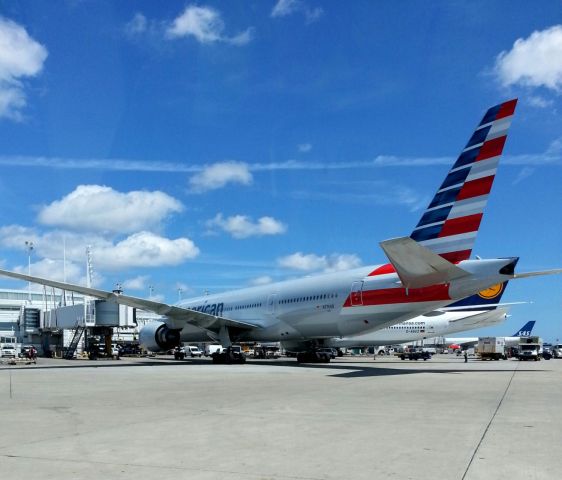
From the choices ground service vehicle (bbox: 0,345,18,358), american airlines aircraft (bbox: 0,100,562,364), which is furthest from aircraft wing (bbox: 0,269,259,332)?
ground service vehicle (bbox: 0,345,18,358)

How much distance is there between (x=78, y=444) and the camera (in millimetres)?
7992

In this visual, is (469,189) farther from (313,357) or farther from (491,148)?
(313,357)

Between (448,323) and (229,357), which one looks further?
(448,323)

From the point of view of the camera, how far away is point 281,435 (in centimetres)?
873

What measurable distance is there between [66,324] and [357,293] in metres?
45.5

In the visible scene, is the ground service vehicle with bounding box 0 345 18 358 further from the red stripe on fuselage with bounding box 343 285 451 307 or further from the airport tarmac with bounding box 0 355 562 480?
the airport tarmac with bounding box 0 355 562 480

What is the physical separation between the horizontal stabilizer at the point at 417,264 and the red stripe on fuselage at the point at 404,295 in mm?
871

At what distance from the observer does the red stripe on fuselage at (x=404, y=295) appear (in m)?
24.4

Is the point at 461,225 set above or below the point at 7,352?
above

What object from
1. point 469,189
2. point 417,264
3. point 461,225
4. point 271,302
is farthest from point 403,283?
point 271,302

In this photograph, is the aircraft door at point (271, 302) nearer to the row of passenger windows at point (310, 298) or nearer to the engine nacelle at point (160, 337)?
the row of passenger windows at point (310, 298)

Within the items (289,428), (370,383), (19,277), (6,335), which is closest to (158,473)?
(289,428)

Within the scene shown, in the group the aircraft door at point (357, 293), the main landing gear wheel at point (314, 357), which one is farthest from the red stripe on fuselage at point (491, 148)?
the main landing gear wheel at point (314, 357)

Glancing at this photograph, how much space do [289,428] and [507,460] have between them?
141 inches
